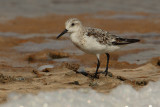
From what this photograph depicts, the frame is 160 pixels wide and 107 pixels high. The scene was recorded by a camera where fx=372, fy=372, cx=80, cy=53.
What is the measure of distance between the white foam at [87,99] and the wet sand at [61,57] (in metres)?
0.26

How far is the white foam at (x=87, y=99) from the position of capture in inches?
221

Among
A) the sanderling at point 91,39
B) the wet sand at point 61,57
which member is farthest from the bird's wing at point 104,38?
the wet sand at point 61,57

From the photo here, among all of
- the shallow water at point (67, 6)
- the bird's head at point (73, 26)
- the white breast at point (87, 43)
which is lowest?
the white breast at point (87, 43)

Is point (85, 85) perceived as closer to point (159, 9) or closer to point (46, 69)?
point (46, 69)

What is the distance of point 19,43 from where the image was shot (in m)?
12.1

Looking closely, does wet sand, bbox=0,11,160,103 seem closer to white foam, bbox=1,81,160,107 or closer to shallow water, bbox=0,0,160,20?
white foam, bbox=1,81,160,107

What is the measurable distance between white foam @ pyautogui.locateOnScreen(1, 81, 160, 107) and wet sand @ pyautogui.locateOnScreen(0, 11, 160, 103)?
26cm

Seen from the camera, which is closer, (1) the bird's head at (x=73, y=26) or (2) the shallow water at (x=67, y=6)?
(1) the bird's head at (x=73, y=26)

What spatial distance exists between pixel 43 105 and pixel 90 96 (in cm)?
79

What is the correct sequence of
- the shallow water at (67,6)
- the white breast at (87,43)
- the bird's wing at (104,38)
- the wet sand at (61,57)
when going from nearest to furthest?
the wet sand at (61,57) < the white breast at (87,43) < the bird's wing at (104,38) < the shallow water at (67,6)

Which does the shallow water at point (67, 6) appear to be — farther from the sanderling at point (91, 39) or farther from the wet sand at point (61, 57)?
the sanderling at point (91, 39)

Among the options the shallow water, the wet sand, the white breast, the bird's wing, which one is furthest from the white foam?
the shallow water

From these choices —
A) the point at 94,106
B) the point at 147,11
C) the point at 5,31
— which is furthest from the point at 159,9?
the point at 94,106

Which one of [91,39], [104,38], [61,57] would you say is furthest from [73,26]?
[61,57]
